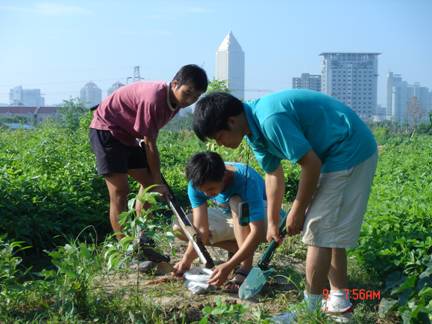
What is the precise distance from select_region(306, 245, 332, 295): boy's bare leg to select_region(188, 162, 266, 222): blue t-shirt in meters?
0.58

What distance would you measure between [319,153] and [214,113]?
1.78 feet

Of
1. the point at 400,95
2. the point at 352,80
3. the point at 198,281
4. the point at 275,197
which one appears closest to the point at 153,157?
the point at 198,281

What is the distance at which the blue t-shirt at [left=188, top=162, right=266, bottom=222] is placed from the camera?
338 centimetres

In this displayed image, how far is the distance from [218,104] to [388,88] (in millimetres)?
51395

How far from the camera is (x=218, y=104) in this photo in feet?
8.73

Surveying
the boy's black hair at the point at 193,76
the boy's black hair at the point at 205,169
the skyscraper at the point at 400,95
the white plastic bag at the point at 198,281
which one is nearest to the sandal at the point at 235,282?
the white plastic bag at the point at 198,281

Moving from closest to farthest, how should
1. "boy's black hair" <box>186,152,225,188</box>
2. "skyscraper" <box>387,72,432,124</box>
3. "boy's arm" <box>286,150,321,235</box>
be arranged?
"boy's arm" <box>286,150,321,235</box> < "boy's black hair" <box>186,152,225,188</box> < "skyscraper" <box>387,72,432,124</box>

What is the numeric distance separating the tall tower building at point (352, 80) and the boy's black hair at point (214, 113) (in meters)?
33.4

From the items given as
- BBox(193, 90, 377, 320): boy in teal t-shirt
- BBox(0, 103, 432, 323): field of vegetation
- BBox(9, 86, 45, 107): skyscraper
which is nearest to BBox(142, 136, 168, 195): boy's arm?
BBox(0, 103, 432, 323): field of vegetation

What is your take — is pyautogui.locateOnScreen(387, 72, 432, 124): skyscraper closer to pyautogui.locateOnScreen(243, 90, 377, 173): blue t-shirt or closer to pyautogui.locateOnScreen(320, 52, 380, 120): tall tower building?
pyautogui.locateOnScreen(320, 52, 380, 120): tall tower building

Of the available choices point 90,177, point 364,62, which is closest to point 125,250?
point 90,177

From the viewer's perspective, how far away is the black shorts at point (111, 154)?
3982 mm

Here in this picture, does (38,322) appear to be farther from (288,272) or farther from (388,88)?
(388,88)

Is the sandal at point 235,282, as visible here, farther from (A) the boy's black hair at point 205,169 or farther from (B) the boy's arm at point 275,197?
(A) the boy's black hair at point 205,169
